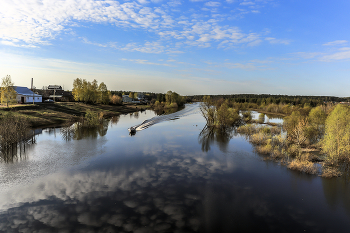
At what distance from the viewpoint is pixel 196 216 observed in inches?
479

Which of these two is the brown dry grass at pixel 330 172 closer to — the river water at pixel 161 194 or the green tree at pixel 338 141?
the river water at pixel 161 194

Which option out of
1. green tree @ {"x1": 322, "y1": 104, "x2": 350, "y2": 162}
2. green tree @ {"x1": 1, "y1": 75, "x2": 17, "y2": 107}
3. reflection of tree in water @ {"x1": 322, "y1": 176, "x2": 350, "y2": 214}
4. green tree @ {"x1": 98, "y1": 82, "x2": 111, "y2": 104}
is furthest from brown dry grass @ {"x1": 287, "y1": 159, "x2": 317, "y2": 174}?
green tree @ {"x1": 98, "y1": 82, "x2": 111, "y2": 104}

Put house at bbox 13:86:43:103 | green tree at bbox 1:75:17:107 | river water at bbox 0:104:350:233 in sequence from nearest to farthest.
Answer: river water at bbox 0:104:350:233
green tree at bbox 1:75:17:107
house at bbox 13:86:43:103

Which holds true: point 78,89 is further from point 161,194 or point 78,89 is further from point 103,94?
point 161,194

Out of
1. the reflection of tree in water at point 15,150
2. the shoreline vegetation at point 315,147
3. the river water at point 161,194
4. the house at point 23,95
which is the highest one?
the house at point 23,95

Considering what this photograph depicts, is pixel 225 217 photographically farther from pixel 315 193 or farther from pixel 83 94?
pixel 83 94

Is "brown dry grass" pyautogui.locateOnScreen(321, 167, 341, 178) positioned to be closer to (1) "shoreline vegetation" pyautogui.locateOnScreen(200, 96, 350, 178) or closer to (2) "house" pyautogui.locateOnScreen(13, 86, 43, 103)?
(1) "shoreline vegetation" pyautogui.locateOnScreen(200, 96, 350, 178)

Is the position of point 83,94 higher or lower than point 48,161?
higher

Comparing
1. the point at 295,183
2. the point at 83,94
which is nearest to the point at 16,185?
the point at 295,183

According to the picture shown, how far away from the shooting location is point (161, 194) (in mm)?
14633

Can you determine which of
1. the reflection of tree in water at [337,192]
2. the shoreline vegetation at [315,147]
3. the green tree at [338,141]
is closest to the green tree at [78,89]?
the shoreline vegetation at [315,147]

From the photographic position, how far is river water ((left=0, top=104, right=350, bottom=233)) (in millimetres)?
11422

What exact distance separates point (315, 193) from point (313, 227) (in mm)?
4714

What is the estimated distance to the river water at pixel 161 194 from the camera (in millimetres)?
11422
